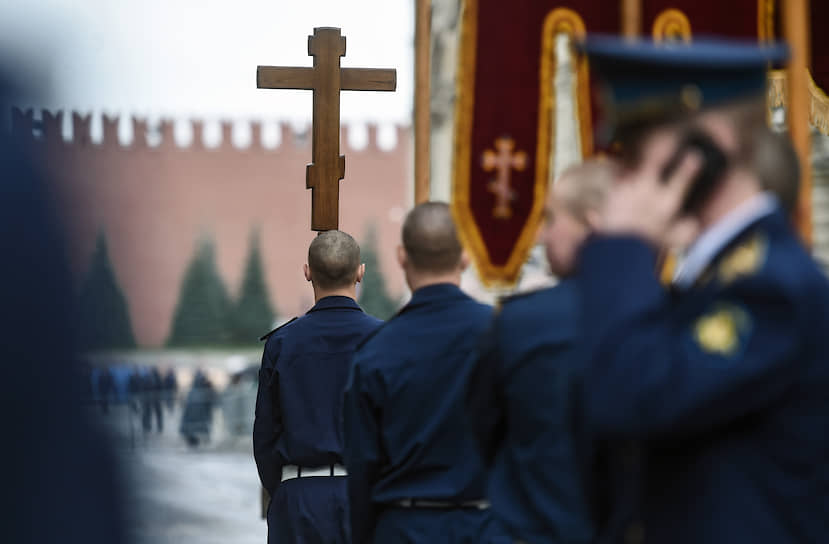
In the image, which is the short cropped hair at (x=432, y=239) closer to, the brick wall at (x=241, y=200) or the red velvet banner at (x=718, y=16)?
the red velvet banner at (x=718, y=16)

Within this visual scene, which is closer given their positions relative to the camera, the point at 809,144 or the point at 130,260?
the point at 130,260

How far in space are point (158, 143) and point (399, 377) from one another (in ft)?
142

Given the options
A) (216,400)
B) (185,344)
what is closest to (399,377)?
(216,400)

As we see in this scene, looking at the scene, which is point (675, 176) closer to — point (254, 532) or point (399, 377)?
point (399, 377)

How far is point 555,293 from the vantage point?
7.64ft

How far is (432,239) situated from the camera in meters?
3.10

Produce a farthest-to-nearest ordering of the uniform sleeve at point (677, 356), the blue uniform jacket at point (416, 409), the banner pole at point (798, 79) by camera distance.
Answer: the banner pole at point (798, 79)
the blue uniform jacket at point (416, 409)
the uniform sleeve at point (677, 356)

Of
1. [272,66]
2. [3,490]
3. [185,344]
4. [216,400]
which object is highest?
[272,66]

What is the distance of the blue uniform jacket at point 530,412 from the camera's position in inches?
88.2

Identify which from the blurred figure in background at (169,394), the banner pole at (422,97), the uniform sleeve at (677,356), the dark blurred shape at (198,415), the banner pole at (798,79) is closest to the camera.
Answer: the uniform sleeve at (677,356)

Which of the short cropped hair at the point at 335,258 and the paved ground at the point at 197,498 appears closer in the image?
the paved ground at the point at 197,498

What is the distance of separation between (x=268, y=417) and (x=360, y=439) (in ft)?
3.79

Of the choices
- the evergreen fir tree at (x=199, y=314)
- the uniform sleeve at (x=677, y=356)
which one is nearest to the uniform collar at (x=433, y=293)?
the uniform sleeve at (x=677, y=356)

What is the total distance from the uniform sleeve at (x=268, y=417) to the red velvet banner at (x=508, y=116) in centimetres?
98
